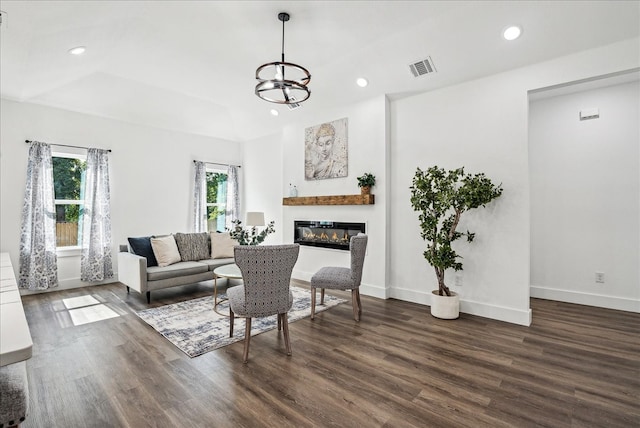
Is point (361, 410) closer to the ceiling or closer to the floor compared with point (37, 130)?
closer to the floor

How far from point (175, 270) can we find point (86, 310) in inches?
44.8

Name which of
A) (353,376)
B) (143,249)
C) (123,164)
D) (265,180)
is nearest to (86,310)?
(143,249)

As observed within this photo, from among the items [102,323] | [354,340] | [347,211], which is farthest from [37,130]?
[354,340]

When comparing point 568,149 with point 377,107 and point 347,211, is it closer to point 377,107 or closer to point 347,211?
point 377,107

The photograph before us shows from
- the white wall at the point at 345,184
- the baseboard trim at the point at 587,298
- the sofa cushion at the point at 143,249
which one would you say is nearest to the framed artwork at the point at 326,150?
the white wall at the point at 345,184

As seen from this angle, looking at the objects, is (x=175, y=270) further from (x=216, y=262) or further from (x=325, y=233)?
(x=325, y=233)

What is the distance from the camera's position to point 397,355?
2820mm

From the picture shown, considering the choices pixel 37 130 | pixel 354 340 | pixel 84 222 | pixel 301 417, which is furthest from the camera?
pixel 84 222

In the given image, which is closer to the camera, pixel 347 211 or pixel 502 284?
pixel 502 284

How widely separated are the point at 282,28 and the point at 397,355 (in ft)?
12.5

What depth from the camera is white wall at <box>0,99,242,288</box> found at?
462 centimetres

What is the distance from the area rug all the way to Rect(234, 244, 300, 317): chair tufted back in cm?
68

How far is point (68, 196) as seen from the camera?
17.2 feet

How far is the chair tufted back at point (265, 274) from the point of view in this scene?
2668mm
